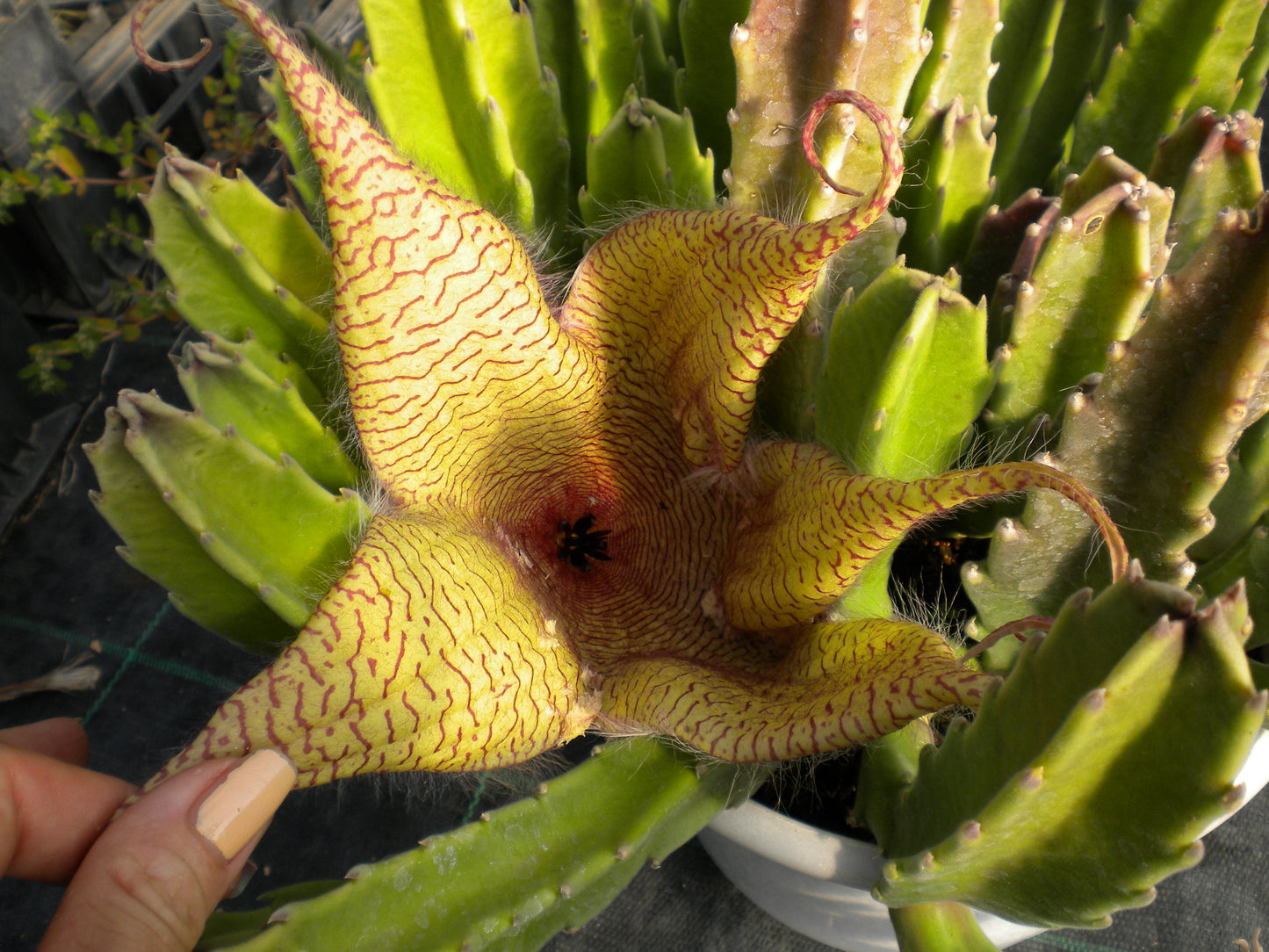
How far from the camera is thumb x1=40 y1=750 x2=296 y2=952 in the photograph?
507 mm

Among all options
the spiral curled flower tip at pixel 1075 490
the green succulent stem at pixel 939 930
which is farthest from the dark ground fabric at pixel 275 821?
the spiral curled flower tip at pixel 1075 490

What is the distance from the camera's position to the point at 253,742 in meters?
0.48

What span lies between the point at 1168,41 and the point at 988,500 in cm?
50

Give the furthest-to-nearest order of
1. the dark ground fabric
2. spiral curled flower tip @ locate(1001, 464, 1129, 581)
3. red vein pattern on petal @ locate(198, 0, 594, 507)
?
the dark ground fabric < red vein pattern on petal @ locate(198, 0, 594, 507) < spiral curled flower tip @ locate(1001, 464, 1129, 581)

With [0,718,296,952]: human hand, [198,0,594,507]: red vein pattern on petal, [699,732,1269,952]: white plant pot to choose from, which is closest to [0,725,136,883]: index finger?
[0,718,296,952]: human hand

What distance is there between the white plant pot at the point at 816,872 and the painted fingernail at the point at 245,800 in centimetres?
39

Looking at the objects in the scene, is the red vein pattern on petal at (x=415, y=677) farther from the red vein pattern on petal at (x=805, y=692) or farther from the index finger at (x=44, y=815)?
the index finger at (x=44, y=815)

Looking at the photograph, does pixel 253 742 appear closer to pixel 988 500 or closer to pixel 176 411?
pixel 176 411

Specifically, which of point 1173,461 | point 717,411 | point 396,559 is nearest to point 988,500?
point 1173,461

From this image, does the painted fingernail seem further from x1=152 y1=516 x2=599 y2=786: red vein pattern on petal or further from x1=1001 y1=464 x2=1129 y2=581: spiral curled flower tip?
x1=1001 y1=464 x2=1129 y2=581: spiral curled flower tip

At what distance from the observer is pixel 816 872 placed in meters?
0.72

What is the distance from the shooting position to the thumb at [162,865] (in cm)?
51

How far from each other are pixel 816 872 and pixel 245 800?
0.46 m

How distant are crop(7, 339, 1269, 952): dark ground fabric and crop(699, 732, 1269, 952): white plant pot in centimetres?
19
